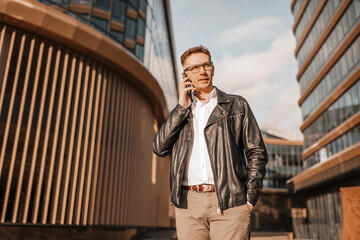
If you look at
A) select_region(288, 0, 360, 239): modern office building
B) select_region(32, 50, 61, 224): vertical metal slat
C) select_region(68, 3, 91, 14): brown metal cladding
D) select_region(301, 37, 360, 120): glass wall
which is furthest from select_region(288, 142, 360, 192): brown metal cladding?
select_region(32, 50, 61, 224): vertical metal slat

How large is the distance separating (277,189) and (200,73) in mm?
49982

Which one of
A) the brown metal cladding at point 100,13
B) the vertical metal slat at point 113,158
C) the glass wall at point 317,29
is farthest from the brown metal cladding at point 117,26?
the glass wall at point 317,29

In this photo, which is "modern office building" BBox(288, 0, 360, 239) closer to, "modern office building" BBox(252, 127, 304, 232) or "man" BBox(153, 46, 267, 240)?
"modern office building" BBox(252, 127, 304, 232)

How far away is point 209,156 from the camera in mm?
2502

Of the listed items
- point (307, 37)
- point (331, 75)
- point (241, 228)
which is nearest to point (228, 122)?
point (241, 228)

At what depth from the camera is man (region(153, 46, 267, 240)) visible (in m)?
2.34

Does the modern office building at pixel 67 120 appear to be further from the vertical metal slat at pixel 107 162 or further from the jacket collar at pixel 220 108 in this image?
the jacket collar at pixel 220 108

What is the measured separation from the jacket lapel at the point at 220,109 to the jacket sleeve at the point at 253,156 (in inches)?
6.1

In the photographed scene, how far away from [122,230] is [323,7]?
25.9m

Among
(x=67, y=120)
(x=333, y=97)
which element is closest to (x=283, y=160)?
(x=333, y=97)

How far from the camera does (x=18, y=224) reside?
784 cm

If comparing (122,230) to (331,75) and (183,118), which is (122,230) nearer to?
(183,118)

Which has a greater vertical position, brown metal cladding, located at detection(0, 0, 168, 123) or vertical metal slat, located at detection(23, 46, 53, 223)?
brown metal cladding, located at detection(0, 0, 168, 123)

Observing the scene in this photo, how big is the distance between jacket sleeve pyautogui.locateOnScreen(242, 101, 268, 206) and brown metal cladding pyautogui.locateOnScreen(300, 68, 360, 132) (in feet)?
73.4
